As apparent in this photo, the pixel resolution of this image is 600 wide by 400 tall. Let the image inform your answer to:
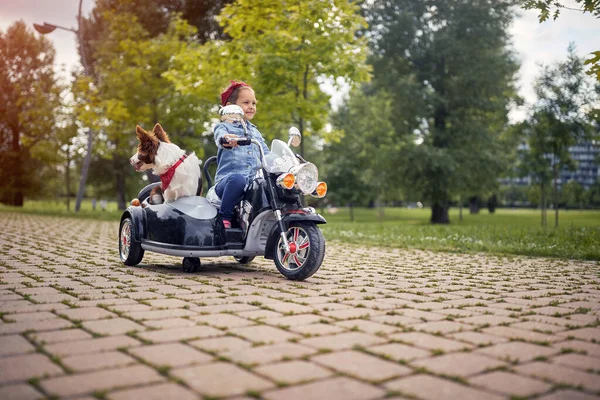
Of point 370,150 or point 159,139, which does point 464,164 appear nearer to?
point 370,150

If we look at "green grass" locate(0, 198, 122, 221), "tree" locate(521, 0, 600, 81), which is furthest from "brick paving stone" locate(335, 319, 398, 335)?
"green grass" locate(0, 198, 122, 221)

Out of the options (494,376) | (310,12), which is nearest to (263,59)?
(310,12)

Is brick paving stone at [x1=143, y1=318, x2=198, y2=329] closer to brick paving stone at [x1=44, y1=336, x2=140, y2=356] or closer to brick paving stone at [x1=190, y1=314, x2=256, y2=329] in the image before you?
brick paving stone at [x1=190, y1=314, x2=256, y2=329]

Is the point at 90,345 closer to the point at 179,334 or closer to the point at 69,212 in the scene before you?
the point at 179,334

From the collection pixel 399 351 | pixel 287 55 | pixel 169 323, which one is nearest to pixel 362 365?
pixel 399 351

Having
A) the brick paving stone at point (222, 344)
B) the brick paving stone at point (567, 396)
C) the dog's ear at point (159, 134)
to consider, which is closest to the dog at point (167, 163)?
A: the dog's ear at point (159, 134)

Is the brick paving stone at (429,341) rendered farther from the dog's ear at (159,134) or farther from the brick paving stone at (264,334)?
the dog's ear at (159,134)

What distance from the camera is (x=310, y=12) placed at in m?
13.1

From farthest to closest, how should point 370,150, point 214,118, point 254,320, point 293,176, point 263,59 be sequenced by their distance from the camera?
1. point 370,150
2. point 214,118
3. point 263,59
4. point 293,176
5. point 254,320

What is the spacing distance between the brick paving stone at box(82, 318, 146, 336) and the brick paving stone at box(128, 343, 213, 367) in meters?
0.40

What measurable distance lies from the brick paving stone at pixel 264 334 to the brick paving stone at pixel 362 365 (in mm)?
394

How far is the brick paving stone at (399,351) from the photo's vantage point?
289cm

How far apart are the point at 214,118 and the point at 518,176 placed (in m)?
11.7

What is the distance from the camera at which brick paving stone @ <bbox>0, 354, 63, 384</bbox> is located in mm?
2529
